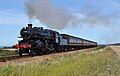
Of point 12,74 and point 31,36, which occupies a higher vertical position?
point 31,36

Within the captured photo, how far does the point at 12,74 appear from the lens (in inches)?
517

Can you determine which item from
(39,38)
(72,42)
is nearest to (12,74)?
(39,38)

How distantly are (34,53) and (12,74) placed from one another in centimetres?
2025

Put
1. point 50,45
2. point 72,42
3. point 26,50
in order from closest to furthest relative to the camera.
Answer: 1. point 26,50
2. point 50,45
3. point 72,42

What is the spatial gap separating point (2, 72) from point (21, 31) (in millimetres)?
19879

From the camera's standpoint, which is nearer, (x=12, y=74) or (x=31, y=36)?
(x=12, y=74)

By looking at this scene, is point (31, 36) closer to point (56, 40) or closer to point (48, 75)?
point (56, 40)

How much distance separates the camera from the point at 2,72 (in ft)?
46.2

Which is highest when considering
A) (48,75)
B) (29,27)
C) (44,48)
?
(29,27)

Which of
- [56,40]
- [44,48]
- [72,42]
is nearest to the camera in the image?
[44,48]

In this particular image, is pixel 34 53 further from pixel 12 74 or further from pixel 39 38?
Answer: pixel 12 74

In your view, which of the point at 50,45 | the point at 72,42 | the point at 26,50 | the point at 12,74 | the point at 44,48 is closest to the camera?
the point at 12,74

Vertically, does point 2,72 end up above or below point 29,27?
below

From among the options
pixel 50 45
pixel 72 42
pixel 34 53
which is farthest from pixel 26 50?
pixel 72 42
